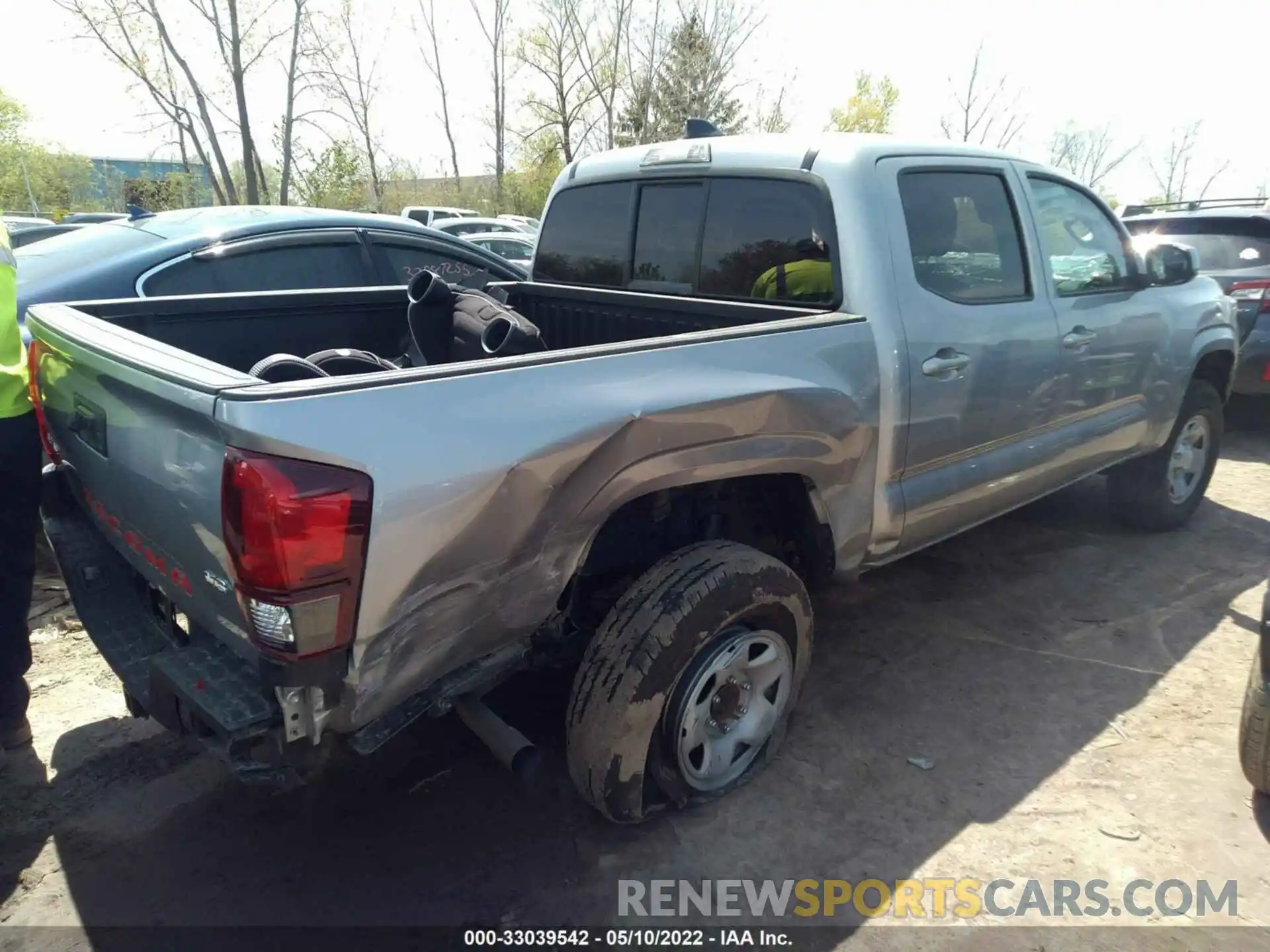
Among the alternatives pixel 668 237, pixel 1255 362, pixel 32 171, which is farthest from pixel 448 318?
pixel 32 171

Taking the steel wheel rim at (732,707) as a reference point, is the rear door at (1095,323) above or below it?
above

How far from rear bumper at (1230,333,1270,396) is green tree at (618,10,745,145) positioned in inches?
993

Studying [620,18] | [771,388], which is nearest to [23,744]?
[771,388]

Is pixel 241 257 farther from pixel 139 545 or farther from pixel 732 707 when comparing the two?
pixel 732 707

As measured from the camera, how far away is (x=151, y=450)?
2.02 metres

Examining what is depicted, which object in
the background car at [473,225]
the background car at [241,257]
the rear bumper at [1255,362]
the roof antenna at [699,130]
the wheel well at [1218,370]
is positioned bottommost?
the rear bumper at [1255,362]

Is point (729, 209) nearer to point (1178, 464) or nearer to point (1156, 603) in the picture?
point (1156, 603)

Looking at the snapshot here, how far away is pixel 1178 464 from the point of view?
491 centimetres

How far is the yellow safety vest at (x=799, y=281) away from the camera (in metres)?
3.02

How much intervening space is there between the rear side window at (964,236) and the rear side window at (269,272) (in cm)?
314

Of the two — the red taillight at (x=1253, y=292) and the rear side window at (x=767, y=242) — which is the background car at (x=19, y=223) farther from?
the red taillight at (x=1253, y=292)

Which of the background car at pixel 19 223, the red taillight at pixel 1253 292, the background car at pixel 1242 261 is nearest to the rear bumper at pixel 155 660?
the background car at pixel 19 223

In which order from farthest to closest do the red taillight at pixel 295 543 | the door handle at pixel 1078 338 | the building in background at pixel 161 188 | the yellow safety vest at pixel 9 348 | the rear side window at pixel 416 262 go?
the building in background at pixel 161 188, the rear side window at pixel 416 262, the door handle at pixel 1078 338, the yellow safety vest at pixel 9 348, the red taillight at pixel 295 543

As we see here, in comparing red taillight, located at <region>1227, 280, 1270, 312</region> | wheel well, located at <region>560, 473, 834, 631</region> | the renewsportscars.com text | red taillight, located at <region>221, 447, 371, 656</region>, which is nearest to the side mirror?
wheel well, located at <region>560, 473, 834, 631</region>
